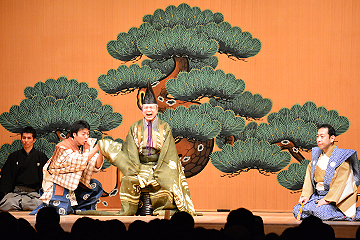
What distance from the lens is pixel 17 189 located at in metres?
5.96

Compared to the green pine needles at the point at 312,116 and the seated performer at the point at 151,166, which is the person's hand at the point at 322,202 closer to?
the seated performer at the point at 151,166

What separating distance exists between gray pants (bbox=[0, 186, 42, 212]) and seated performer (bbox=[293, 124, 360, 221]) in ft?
10.9

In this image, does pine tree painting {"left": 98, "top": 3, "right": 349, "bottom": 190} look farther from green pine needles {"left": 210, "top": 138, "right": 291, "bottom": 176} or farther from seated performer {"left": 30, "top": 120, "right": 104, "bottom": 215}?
seated performer {"left": 30, "top": 120, "right": 104, "bottom": 215}

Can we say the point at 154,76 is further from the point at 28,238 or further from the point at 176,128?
the point at 28,238

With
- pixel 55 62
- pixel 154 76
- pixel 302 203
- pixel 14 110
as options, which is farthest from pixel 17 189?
pixel 302 203

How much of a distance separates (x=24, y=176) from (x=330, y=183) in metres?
3.89

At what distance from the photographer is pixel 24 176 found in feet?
19.5

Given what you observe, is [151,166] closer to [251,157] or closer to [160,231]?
[251,157]

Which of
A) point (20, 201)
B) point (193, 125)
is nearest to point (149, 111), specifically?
point (193, 125)

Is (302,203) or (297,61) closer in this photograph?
(302,203)

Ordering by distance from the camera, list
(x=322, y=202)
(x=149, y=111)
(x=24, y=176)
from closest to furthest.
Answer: (x=322, y=202), (x=149, y=111), (x=24, y=176)

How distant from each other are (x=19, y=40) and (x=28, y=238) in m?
5.51

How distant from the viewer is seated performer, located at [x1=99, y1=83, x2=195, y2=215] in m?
4.63

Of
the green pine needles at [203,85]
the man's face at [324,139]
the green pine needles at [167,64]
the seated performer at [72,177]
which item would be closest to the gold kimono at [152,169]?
the seated performer at [72,177]
